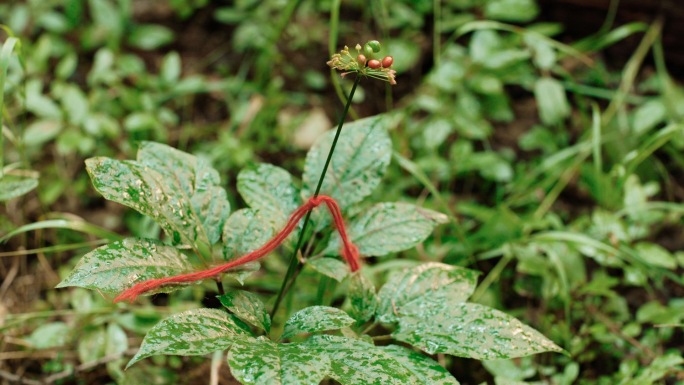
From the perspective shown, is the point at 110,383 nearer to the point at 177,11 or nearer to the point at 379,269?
the point at 379,269

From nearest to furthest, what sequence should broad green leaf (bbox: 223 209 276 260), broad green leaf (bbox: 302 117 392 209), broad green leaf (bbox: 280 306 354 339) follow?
1. broad green leaf (bbox: 280 306 354 339)
2. broad green leaf (bbox: 223 209 276 260)
3. broad green leaf (bbox: 302 117 392 209)

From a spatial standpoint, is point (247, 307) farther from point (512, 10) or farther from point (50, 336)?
point (512, 10)

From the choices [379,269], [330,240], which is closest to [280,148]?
[379,269]

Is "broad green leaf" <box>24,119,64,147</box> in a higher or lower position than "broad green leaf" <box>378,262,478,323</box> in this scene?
higher

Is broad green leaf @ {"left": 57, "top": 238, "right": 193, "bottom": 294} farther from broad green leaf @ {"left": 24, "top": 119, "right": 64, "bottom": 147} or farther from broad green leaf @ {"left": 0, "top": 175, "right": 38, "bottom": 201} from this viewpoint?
broad green leaf @ {"left": 24, "top": 119, "right": 64, "bottom": 147}

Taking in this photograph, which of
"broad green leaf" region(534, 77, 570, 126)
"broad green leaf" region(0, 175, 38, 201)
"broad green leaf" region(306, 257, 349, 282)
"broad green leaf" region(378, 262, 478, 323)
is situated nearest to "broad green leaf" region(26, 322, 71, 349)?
"broad green leaf" region(0, 175, 38, 201)

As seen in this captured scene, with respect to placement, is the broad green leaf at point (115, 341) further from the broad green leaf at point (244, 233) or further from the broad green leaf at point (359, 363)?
the broad green leaf at point (359, 363)
